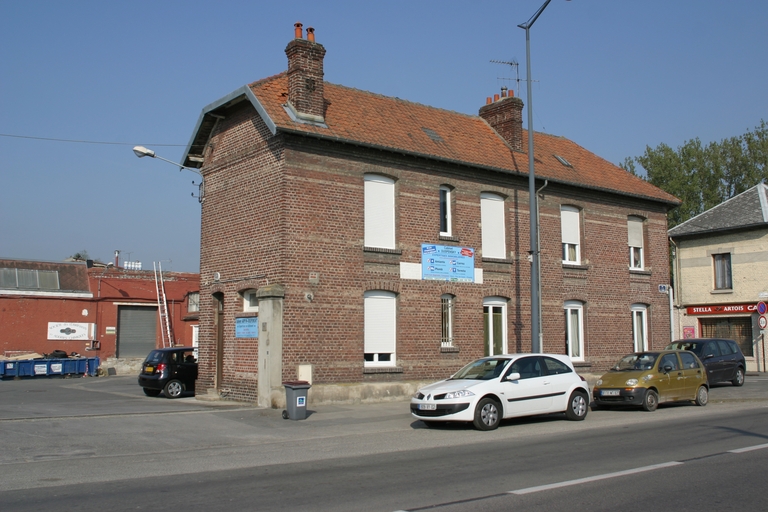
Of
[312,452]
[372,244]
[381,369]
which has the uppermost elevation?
[372,244]

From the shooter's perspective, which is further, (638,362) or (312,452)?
(638,362)

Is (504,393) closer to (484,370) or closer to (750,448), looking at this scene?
(484,370)

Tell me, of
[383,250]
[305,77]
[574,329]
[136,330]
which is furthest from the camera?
[136,330]

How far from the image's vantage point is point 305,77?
761 inches

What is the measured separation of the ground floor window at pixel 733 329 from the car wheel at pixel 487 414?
2498 centimetres

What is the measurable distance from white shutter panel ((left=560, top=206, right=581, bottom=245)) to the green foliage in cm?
2891

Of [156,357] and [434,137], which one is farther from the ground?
[434,137]

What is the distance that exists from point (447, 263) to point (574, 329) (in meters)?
6.36

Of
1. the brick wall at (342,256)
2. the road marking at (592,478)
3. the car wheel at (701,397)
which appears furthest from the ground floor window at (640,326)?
the road marking at (592,478)

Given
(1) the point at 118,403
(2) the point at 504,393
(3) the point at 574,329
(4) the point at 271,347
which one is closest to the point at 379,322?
(4) the point at 271,347

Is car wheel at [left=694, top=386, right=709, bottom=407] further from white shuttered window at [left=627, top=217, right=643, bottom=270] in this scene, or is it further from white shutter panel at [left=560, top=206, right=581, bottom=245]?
white shuttered window at [left=627, top=217, right=643, bottom=270]

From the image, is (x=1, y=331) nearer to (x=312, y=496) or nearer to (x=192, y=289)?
(x=192, y=289)

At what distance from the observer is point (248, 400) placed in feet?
62.6

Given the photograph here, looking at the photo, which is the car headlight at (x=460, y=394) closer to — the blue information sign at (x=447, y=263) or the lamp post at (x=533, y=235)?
the lamp post at (x=533, y=235)
